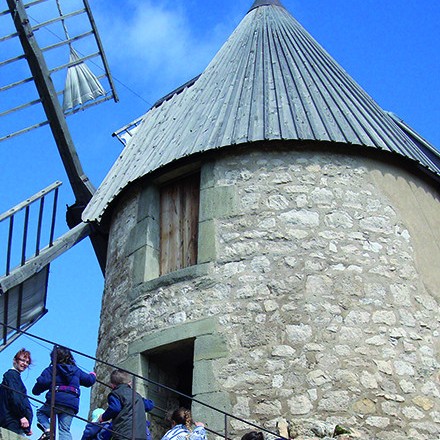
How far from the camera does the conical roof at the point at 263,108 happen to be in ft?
37.4

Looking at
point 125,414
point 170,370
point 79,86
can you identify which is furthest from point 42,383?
point 79,86

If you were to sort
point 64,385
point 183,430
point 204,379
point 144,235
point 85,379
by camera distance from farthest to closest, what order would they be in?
1. point 144,235
2. point 204,379
3. point 85,379
4. point 64,385
5. point 183,430

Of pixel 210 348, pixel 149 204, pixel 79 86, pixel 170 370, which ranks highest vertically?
pixel 79 86

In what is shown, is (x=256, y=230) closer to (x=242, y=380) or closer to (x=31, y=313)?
(x=242, y=380)

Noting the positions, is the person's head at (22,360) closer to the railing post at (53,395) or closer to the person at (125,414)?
the railing post at (53,395)

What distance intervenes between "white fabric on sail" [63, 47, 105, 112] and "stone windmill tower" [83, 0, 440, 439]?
4.05m

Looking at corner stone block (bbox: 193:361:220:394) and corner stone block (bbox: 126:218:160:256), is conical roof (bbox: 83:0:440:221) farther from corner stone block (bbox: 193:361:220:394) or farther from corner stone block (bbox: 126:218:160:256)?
corner stone block (bbox: 193:361:220:394)

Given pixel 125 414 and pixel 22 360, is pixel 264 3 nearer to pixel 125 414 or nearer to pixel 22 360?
pixel 22 360

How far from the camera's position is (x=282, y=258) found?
10.4 m

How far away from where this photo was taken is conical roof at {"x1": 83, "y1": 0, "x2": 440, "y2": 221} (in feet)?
37.4

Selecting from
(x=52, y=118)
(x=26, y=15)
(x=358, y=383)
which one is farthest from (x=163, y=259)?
(x=26, y=15)

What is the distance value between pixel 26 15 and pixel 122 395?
9449mm

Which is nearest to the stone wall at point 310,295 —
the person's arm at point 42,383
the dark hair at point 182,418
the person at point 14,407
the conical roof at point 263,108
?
the conical roof at point 263,108

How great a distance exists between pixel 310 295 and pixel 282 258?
1.73 feet
